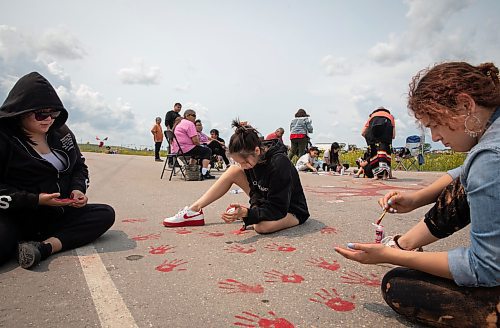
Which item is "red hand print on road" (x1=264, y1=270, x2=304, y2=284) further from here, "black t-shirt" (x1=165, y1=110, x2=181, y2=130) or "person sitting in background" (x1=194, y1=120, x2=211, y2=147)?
"black t-shirt" (x1=165, y1=110, x2=181, y2=130)

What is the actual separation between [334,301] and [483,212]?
2.83 ft

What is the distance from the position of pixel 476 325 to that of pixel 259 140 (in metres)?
1.98

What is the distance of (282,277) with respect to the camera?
2195 mm

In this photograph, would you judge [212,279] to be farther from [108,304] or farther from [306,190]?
[306,190]

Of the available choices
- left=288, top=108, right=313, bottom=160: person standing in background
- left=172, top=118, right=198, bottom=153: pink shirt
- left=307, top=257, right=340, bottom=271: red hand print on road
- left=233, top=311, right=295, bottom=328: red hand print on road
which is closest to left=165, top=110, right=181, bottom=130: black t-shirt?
left=172, top=118, right=198, bottom=153: pink shirt

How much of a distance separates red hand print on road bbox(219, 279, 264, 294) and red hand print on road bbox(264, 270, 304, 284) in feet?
0.50

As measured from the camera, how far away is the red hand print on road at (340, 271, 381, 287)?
209 cm

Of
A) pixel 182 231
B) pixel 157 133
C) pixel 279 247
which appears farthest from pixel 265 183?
pixel 157 133

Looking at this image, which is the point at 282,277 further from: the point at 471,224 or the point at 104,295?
the point at 471,224

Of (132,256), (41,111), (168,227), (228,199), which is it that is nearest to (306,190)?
(228,199)

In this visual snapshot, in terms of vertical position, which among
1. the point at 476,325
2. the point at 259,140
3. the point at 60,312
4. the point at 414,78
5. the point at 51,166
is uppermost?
the point at 414,78

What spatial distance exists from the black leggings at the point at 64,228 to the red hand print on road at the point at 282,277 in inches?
57.8

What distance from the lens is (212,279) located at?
217 cm

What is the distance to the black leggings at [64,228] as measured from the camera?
242cm
